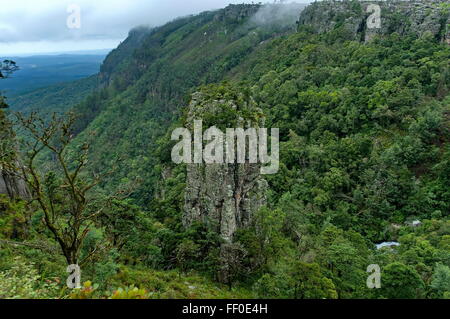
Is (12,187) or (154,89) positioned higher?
(154,89)

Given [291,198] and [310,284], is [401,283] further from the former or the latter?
[291,198]

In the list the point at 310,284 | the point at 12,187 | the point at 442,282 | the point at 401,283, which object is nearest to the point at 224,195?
the point at 310,284

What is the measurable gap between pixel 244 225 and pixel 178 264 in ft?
23.3

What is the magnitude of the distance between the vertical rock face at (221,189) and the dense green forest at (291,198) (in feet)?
2.01

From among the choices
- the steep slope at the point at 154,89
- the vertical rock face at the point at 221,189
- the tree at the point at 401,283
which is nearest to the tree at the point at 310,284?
the tree at the point at 401,283

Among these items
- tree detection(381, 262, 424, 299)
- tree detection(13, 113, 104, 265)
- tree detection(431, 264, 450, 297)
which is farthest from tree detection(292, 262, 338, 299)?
tree detection(13, 113, 104, 265)

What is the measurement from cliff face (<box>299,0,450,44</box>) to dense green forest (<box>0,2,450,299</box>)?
7.97ft

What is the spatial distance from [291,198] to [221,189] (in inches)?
769

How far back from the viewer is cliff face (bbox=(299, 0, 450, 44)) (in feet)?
229

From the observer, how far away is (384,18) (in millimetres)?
80938

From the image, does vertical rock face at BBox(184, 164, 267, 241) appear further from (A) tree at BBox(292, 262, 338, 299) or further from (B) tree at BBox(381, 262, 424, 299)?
(B) tree at BBox(381, 262, 424, 299)

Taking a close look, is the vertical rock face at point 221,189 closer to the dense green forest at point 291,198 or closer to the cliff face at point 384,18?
the dense green forest at point 291,198

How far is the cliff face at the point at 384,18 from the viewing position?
69812 mm

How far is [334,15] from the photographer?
10162 centimetres
